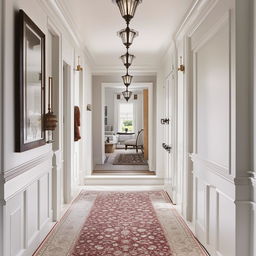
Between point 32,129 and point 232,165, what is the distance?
1.70 meters

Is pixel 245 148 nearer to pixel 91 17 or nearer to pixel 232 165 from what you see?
pixel 232 165

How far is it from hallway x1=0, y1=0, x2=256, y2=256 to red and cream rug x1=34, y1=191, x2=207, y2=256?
0.02 metres

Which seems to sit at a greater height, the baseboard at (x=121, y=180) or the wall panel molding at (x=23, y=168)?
the wall panel molding at (x=23, y=168)

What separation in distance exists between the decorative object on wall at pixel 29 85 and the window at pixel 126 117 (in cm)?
1152

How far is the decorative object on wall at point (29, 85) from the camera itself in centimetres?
239

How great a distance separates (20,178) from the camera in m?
2.51

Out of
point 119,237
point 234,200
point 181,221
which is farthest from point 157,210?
point 234,200

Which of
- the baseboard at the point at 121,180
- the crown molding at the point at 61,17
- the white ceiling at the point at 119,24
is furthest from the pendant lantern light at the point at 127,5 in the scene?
the baseboard at the point at 121,180

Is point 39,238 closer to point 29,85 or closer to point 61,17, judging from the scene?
point 29,85

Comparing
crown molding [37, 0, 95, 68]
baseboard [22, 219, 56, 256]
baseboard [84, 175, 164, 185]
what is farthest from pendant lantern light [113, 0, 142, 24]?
baseboard [84, 175, 164, 185]

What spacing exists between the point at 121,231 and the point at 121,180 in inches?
111

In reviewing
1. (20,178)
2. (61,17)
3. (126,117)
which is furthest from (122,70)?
(126,117)

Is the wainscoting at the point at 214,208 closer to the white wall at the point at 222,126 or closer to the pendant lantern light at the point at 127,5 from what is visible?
the white wall at the point at 222,126

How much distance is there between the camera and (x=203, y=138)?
10.5 feet
